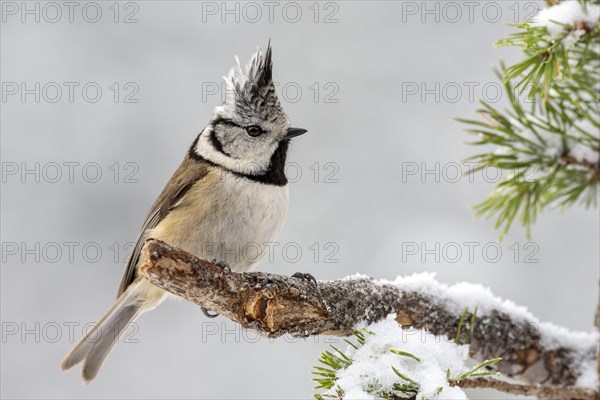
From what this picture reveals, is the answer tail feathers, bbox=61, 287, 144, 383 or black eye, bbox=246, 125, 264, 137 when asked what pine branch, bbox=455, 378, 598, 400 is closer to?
black eye, bbox=246, 125, 264, 137

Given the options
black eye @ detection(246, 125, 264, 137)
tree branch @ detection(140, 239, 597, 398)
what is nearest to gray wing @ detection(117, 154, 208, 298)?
black eye @ detection(246, 125, 264, 137)

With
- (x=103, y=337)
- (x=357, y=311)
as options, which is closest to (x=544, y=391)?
(x=357, y=311)

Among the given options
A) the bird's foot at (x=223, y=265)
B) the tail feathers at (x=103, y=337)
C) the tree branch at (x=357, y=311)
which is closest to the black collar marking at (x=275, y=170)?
the bird's foot at (x=223, y=265)

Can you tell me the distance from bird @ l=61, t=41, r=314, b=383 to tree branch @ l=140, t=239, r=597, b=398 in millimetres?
744

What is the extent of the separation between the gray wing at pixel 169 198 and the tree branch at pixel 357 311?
3.58ft

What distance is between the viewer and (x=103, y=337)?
3164 mm

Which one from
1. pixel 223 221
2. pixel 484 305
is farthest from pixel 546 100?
pixel 223 221

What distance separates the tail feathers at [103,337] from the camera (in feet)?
10.1

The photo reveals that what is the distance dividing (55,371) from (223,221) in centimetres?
261

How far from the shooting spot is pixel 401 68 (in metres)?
4.89

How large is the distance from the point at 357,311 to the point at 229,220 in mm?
869

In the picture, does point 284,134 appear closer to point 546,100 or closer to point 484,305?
point 484,305

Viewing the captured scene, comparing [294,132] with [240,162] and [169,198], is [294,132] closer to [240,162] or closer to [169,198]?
[240,162]

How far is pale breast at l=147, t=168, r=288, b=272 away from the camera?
8.80ft
